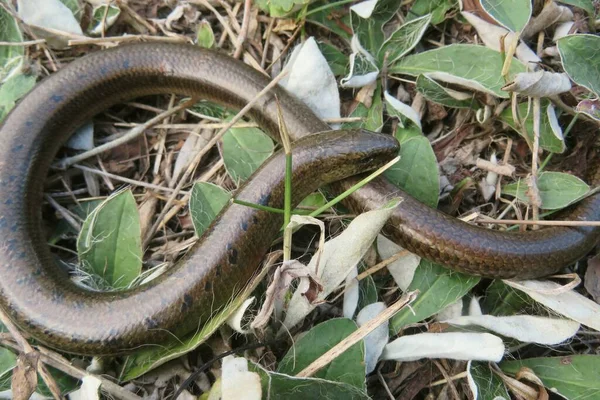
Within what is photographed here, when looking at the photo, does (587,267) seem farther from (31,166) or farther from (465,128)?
(31,166)

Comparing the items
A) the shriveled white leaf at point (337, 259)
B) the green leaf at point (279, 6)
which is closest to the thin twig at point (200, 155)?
the green leaf at point (279, 6)

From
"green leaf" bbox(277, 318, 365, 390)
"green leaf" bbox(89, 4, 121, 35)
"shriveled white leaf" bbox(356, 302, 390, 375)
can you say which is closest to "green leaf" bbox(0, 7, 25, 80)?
"green leaf" bbox(89, 4, 121, 35)

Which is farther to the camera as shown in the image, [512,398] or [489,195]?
[489,195]

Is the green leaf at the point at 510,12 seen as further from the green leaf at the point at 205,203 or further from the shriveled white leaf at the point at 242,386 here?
the shriveled white leaf at the point at 242,386

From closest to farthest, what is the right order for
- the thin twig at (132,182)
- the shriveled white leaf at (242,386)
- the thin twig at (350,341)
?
the shriveled white leaf at (242,386) < the thin twig at (350,341) < the thin twig at (132,182)

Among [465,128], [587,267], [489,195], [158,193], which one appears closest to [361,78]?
[465,128]

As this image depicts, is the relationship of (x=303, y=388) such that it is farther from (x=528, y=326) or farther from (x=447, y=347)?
(x=528, y=326)

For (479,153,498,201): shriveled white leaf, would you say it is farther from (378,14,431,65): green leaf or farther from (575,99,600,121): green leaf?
(378,14,431,65): green leaf
